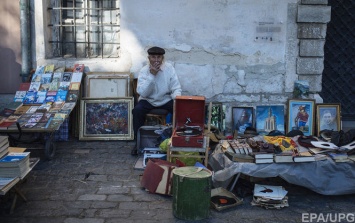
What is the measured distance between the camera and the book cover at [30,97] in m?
6.62

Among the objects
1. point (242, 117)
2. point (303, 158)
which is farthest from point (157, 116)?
point (303, 158)

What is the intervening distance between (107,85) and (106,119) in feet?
1.97

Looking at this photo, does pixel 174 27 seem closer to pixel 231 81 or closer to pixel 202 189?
pixel 231 81

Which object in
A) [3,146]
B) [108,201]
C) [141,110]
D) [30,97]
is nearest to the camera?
[3,146]

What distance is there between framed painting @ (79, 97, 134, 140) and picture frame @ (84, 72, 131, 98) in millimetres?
152

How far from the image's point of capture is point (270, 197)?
434cm

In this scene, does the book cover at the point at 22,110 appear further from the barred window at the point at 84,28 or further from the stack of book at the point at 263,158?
the stack of book at the point at 263,158

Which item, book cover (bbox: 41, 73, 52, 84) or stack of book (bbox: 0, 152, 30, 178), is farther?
book cover (bbox: 41, 73, 52, 84)

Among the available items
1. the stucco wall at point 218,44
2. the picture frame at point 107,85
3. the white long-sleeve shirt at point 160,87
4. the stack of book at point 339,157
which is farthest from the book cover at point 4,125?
the stack of book at point 339,157

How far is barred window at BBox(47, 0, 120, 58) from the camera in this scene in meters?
7.27

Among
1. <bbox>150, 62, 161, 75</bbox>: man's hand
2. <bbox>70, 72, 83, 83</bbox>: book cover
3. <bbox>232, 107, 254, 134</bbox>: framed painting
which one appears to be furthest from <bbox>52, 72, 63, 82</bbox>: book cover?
<bbox>232, 107, 254, 134</bbox>: framed painting

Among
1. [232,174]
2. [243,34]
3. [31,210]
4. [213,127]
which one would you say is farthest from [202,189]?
[243,34]

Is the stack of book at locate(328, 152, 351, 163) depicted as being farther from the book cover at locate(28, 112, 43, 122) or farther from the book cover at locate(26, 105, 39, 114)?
the book cover at locate(26, 105, 39, 114)

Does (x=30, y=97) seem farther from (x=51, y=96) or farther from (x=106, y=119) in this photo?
(x=106, y=119)
